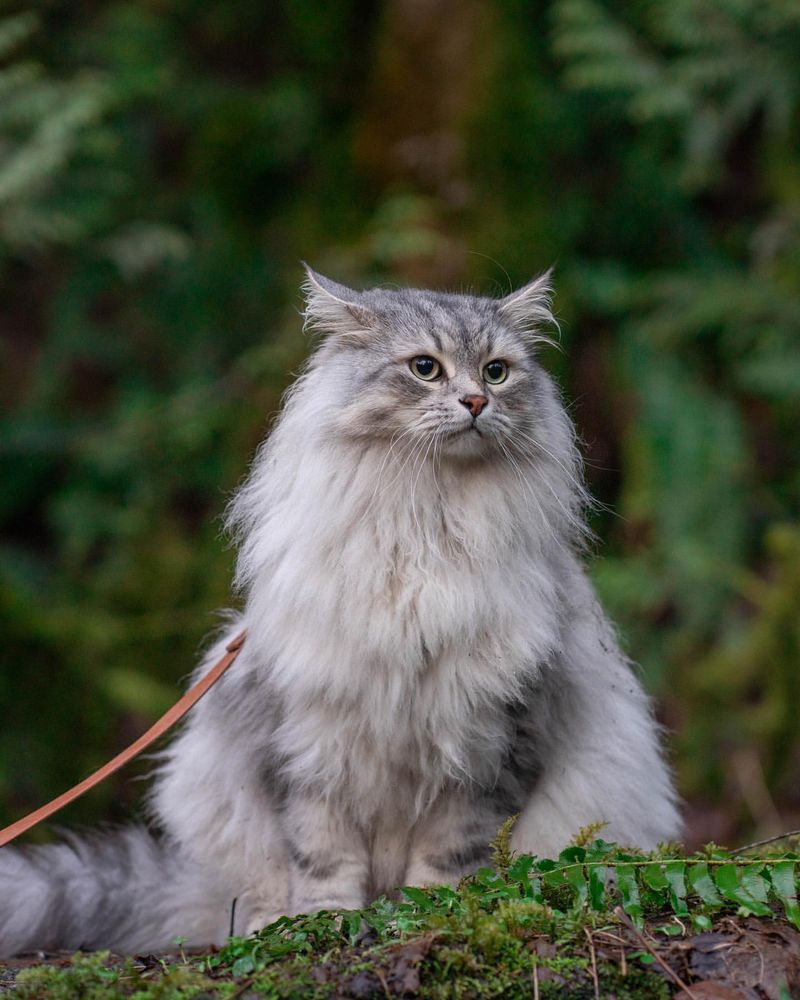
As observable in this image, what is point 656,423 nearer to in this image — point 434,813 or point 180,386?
point 180,386

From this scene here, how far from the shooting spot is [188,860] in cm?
368

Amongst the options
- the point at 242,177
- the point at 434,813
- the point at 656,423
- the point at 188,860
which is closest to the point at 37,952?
the point at 188,860

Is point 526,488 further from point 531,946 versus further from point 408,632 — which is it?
point 531,946

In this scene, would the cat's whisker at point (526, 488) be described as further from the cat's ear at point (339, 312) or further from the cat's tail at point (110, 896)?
the cat's tail at point (110, 896)

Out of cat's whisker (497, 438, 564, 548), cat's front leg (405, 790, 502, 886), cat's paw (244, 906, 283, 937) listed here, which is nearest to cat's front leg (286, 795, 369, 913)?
cat's front leg (405, 790, 502, 886)

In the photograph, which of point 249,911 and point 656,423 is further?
point 656,423

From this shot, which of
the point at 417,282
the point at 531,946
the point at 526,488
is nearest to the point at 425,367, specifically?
the point at 526,488

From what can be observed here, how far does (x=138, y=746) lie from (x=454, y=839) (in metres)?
0.97

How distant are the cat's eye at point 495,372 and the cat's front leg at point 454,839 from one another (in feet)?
3.92

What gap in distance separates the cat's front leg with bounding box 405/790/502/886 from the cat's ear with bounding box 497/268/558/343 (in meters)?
1.43

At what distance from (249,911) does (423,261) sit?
4.11 meters

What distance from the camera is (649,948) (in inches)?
96.2

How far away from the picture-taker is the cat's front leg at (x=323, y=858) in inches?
125

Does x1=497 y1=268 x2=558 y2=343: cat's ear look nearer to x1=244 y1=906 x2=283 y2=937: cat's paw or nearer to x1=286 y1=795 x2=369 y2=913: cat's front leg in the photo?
x1=286 y1=795 x2=369 y2=913: cat's front leg
